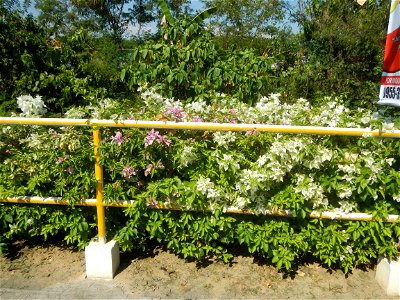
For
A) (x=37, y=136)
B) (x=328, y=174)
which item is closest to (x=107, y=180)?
(x=37, y=136)

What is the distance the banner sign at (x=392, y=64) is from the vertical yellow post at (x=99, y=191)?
7.08 feet

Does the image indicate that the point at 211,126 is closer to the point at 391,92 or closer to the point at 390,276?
the point at 391,92

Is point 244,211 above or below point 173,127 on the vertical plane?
below

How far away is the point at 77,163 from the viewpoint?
10.7 ft

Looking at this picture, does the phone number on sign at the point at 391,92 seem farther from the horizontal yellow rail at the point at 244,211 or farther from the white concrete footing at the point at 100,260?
the white concrete footing at the point at 100,260

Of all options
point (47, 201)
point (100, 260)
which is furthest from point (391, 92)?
point (47, 201)

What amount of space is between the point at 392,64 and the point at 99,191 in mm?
2407

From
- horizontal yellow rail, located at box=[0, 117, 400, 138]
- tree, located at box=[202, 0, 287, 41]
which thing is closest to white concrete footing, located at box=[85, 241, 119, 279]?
horizontal yellow rail, located at box=[0, 117, 400, 138]

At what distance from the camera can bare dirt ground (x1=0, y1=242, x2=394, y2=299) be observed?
314 cm

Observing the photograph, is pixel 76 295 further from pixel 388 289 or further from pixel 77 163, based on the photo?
pixel 388 289

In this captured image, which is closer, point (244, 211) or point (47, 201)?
point (244, 211)

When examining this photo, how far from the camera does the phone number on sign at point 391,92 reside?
2777mm

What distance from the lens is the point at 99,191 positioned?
3227mm

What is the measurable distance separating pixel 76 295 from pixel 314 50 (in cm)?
619
